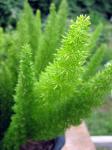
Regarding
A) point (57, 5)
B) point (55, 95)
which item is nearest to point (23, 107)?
point (55, 95)

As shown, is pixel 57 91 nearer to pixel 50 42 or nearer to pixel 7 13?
pixel 50 42

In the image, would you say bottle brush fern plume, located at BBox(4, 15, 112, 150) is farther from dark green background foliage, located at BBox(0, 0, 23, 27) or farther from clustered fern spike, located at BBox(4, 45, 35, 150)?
dark green background foliage, located at BBox(0, 0, 23, 27)

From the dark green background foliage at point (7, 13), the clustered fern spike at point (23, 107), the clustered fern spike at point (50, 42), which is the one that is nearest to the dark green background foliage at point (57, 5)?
the dark green background foliage at point (7, 13)

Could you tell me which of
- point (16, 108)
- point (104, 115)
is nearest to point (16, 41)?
point (16, 108)

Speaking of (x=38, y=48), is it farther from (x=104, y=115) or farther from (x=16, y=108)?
(x=104, y=115)

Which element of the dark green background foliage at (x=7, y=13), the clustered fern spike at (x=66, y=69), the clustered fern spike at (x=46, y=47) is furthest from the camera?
the dark green background foliage at (x=7, y=13)

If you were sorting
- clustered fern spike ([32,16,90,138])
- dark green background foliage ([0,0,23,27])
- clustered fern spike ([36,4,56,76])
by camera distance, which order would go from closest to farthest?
clustered fern spike ([32,16,90,138])
clustered fern spike ([36,4,56,76])
dark green background foliage ([0,0,23,27])

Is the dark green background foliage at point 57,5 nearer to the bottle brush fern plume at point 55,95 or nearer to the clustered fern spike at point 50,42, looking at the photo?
the clustered fern spike at point 50,42

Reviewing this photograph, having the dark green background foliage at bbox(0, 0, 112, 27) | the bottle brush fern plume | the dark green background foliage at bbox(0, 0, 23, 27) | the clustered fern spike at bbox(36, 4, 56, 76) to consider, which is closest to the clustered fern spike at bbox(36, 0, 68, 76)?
the clustered fern spike at bbox(36, 4, 56, 76)
